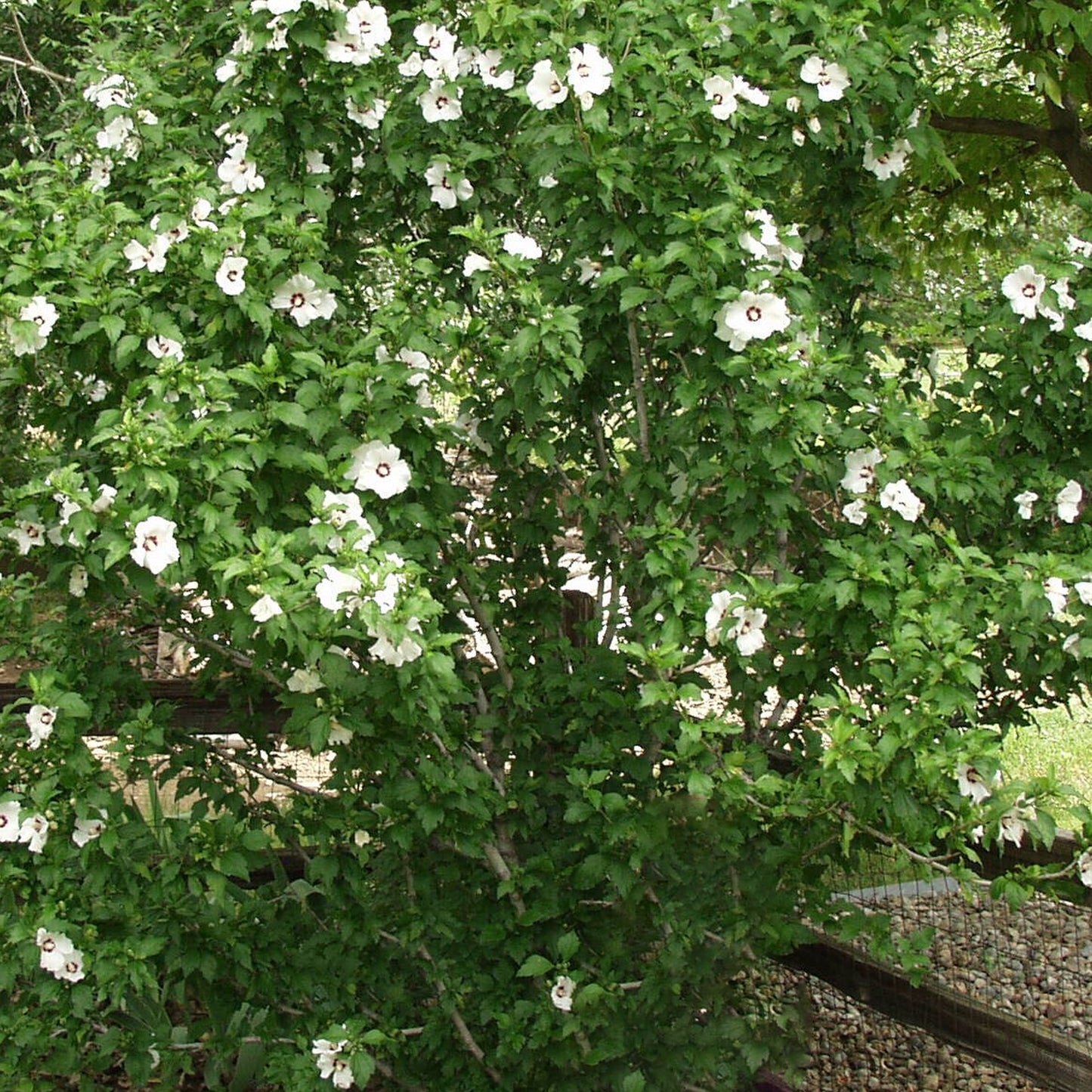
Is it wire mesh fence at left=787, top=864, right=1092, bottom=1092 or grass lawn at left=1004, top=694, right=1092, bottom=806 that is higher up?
wire mesh fence at left=787, top=864, right=1092, bottom=1092

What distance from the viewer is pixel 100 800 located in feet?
8.68

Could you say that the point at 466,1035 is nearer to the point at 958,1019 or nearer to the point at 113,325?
the point at 958,1019

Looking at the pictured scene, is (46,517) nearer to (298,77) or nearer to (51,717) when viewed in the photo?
(51,717)

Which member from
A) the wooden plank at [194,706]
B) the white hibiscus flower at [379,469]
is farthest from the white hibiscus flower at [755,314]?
the wooden plank at [194,706]

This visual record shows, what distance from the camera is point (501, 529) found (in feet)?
10.0

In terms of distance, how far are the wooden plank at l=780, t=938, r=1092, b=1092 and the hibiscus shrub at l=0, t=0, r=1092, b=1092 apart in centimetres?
20

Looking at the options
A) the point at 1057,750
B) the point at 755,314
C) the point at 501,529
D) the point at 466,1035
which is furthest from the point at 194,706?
the point at 1057,750

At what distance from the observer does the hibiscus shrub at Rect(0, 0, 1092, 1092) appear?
2.37 meters

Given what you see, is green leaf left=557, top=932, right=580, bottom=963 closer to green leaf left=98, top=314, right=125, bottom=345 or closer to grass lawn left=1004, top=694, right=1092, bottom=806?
green leaf left=98, top=314, right=125, bottom=345

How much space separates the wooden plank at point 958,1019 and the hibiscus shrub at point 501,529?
7.9 inches

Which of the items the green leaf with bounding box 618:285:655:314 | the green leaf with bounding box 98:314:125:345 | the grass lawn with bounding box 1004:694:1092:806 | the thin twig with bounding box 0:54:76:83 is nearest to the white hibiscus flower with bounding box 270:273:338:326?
the green leaf with bounding box 98:314:125:345

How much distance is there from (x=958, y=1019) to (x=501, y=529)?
4.61ft

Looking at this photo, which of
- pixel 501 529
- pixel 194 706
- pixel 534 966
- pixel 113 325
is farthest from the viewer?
pixel 194 706

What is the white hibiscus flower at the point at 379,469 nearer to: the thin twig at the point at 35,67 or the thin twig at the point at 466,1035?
the thin twig at the point at 466,1035
